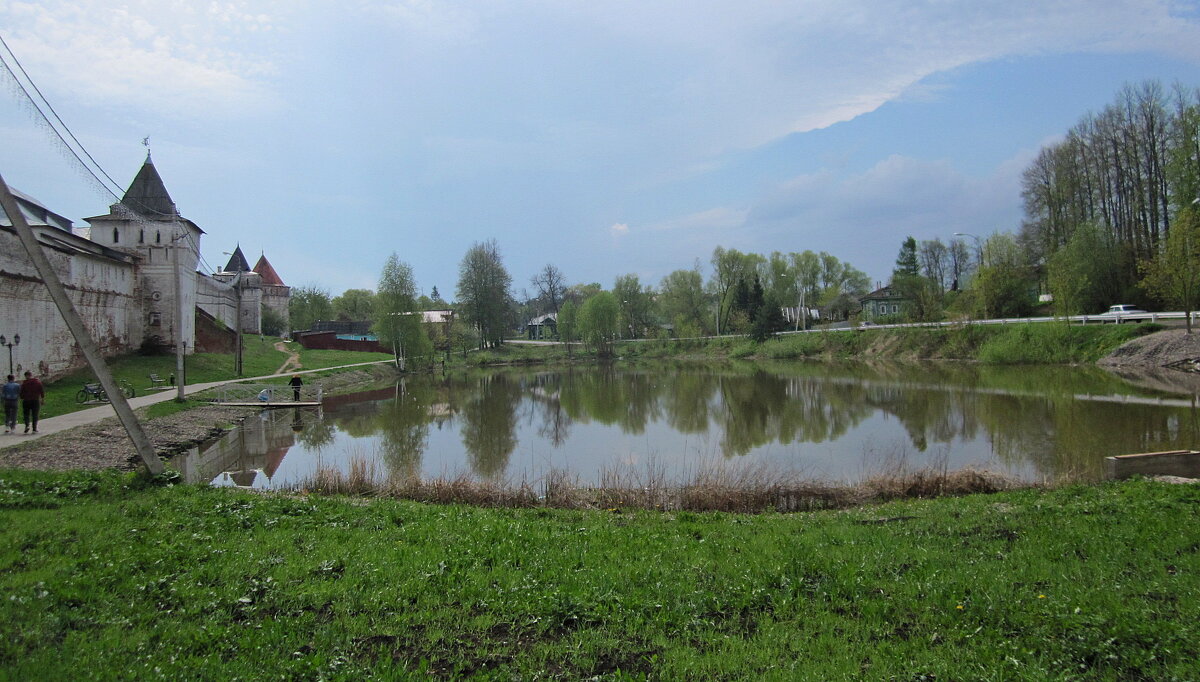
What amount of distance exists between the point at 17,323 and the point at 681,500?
27497mm

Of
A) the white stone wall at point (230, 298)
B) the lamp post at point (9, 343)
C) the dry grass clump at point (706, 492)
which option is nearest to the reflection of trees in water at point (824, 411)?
the dry grass clump at point (706, 492)

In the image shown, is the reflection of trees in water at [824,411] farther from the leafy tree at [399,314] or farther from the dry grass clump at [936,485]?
the leafy tree at [399,314]

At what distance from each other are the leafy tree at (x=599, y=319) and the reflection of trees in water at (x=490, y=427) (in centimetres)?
3262

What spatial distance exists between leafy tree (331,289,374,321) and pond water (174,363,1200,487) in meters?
71.6

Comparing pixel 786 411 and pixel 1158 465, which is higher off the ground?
pixel 1158 465

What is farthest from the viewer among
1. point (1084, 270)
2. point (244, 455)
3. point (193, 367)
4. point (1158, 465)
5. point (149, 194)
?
point (1084, 270)

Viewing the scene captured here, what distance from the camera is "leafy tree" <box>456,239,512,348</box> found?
73688mm

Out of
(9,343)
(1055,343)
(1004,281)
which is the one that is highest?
(1004,281)

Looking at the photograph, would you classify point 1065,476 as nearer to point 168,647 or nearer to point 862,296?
point 168,647

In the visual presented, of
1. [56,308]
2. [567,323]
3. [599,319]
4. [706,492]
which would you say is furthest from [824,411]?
[567,323]

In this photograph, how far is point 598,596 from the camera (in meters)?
5.49

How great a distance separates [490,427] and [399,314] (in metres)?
32.8

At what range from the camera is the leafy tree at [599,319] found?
76.1 metres

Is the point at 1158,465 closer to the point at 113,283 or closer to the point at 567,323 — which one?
the point at 113,283
